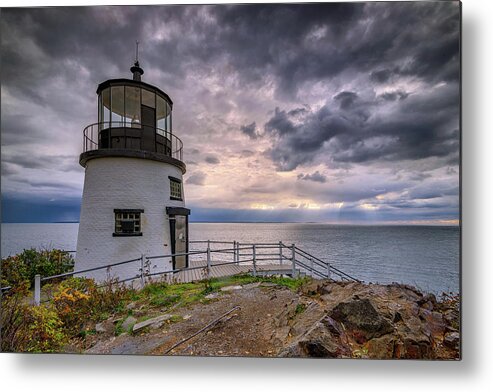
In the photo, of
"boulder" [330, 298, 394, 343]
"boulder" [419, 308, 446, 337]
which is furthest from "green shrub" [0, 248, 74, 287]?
"boulder" [419, 308, 446, 337]

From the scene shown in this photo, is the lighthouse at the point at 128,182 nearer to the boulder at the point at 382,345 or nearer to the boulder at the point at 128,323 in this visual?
the boulder at the point at 128,323

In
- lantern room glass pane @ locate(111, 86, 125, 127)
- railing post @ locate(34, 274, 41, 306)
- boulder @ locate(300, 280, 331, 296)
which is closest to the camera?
railing post @ locate(34, 274, 41, 306)

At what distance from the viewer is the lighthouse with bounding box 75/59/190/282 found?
3.67 meters

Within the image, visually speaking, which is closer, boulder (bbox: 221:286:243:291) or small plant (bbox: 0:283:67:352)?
small plant (bbox: 0:283:67:352)

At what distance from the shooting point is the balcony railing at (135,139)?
367cm

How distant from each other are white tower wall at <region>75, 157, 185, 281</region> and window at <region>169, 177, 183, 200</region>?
30 centimetres

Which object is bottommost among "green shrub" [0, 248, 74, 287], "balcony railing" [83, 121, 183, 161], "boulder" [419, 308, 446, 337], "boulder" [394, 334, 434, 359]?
"boulder" [394, 334, 434, 359]

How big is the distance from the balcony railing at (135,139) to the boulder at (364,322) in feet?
10.3

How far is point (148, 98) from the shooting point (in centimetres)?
391

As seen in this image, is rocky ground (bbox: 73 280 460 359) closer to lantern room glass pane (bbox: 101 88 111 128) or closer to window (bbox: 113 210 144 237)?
window (bbox: 113 210 144 237)

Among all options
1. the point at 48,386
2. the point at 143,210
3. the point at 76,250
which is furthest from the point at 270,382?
the point at 76,250

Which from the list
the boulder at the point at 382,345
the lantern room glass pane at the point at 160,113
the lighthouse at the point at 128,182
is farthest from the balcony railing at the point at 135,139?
the boulder at the point at 382,345

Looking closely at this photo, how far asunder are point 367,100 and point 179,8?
2560 millimetres

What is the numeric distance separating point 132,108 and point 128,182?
144cm
